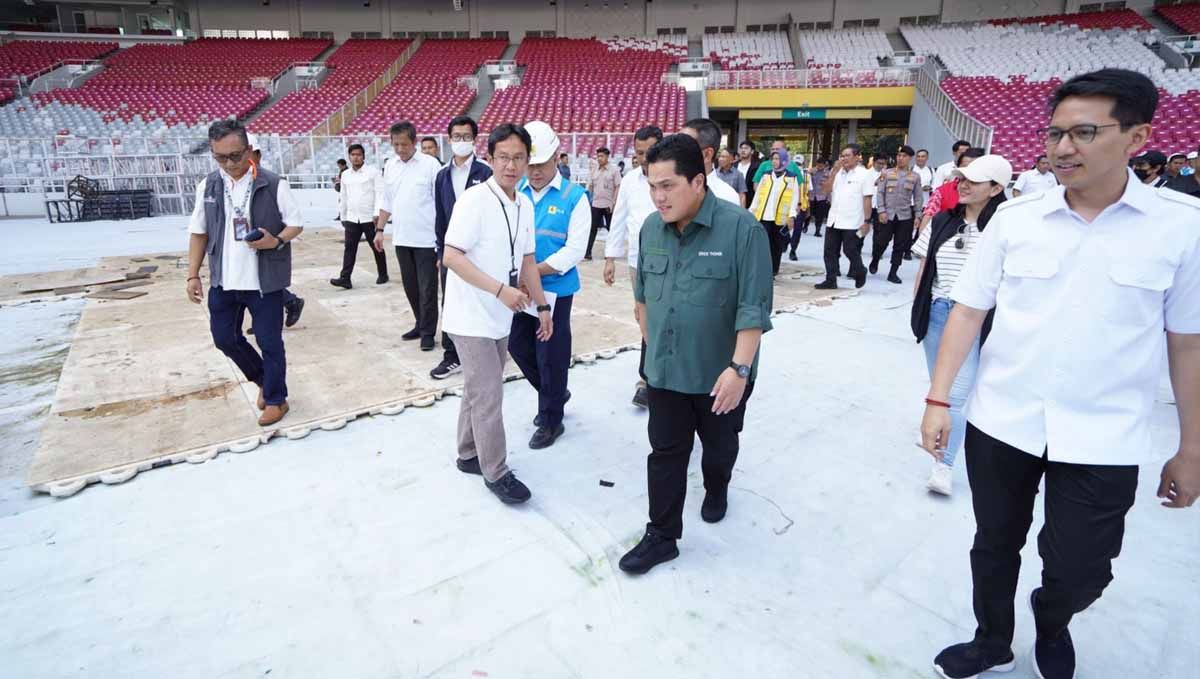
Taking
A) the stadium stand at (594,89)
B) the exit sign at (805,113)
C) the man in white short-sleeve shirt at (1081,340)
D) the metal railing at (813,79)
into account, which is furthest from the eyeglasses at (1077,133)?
the exit sign at (805,113)

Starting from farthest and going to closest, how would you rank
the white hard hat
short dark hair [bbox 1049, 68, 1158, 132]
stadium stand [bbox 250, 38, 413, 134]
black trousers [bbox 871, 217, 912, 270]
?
stadium stand [bbox 250, 38, 413, 134]
black trousers [bbox 871, 217, 912, 270]
the white hard hat
short dark hair [bbox 1049, 68, 1158, 132]

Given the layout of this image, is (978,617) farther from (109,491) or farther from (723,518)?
(109,491)

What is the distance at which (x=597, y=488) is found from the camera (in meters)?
3.01

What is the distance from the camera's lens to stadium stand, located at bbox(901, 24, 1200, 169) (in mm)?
15297

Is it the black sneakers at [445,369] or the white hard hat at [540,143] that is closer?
the white hard hat at [540,143]

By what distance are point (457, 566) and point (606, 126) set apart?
19352 millimetres

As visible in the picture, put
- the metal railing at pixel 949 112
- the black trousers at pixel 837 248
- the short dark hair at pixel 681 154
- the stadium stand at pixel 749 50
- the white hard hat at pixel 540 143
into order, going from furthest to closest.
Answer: the stadium stand at pixel 749 50
the metal railing at pixel 949 112
the black trousers at pixel 837 248
the white hard hat at pixel 540 143
the short dark hair at pixel 681 154

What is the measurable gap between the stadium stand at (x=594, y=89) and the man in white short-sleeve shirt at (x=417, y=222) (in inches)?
424

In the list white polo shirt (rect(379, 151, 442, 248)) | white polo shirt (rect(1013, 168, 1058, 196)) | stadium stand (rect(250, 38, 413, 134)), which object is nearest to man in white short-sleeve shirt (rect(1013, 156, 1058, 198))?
white polo shirt (rect(1013, 168, 1058, 196))

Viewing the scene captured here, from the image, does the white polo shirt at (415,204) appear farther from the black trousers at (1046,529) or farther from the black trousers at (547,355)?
the black trousers at (1046,529)

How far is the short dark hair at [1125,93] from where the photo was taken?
1.44 metres

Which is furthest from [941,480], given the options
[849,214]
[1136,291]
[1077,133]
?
[849,214]

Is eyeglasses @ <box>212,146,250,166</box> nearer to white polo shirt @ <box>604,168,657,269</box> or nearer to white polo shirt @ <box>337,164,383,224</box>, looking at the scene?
white polo shirt @ <box>604,168,657,269</box>

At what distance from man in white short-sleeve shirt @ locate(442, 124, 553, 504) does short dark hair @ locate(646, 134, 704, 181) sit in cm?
87
